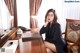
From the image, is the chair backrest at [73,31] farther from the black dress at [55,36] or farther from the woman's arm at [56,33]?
the woman's arm at [56,33]

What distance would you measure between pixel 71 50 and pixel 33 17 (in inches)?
58.2

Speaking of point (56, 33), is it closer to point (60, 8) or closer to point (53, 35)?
point (53, 35)

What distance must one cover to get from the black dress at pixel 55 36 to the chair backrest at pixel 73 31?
2.23 ft

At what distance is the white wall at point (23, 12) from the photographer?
3779mm

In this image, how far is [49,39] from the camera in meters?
2.61

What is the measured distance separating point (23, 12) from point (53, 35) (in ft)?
4.97

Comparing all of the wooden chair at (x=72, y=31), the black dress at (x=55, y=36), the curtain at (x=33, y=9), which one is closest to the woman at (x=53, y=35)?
the black dress at (x=55, y=36)

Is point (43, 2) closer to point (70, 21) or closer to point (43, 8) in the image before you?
point (43, 8)

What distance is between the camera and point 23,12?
3.83 m

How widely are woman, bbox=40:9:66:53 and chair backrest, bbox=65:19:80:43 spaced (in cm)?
70

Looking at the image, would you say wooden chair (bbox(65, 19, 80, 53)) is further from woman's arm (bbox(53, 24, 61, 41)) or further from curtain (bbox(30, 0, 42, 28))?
curtain (bbox(30, 0, 42, 28))

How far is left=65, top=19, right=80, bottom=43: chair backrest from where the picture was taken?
317cm

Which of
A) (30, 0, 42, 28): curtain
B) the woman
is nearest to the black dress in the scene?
the woman

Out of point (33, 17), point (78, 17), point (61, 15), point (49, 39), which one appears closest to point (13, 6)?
point (49, 39)
